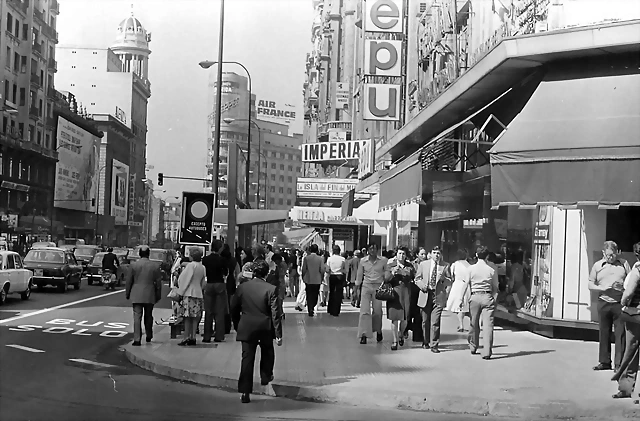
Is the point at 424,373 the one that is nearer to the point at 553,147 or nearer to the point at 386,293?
the point at 386,293

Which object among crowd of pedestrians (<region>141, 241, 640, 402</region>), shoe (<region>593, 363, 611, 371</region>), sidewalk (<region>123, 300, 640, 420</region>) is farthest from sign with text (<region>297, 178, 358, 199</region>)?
shoe (<region>593, 363, 611, 371</region>)

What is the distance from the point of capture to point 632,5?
14859 mm

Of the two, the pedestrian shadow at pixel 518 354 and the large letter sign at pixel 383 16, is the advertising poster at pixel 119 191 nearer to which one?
the large letter sign at pixel 383 16

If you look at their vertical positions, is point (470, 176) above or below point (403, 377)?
above

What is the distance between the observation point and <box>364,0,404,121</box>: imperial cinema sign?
107 feet

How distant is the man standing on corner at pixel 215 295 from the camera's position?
15.0 meters

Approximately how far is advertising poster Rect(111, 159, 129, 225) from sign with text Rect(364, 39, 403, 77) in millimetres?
93968

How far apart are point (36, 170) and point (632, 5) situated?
7325cm

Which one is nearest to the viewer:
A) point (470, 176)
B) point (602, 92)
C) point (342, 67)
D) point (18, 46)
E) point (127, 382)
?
point (127, 382)

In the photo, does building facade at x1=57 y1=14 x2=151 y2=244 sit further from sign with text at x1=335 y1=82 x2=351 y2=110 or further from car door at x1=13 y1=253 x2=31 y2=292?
car door at x1=13 y1=253 x2=31 y2=292

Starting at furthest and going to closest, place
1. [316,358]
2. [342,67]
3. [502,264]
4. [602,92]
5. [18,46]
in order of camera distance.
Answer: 1. [342,67]
2. [18,46]
3. [502,264]
4. [602,92]
5. [316,358]

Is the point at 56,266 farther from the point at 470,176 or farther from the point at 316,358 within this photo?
the point at 316,358

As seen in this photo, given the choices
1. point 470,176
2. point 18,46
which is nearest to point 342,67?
point 18,46

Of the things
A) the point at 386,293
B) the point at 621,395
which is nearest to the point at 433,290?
the point at 386,293
